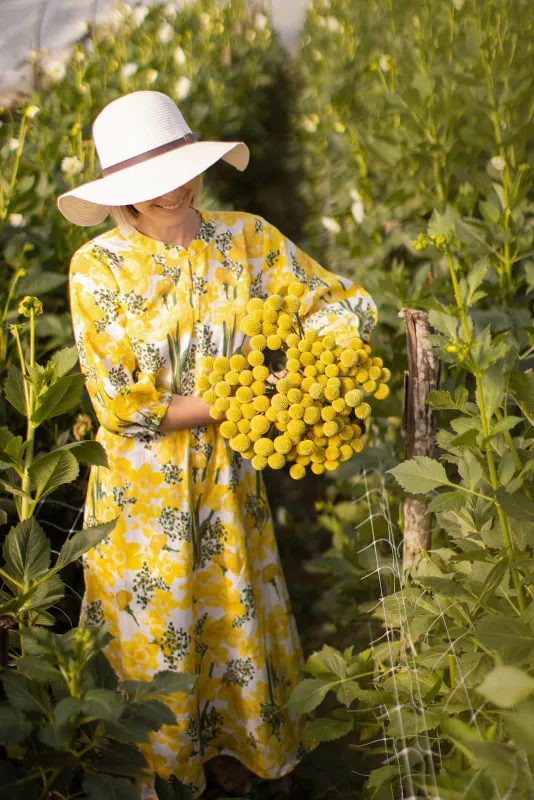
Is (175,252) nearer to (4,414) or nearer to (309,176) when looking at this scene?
(4,414)

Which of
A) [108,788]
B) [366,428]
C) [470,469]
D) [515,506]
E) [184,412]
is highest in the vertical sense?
[366,428]

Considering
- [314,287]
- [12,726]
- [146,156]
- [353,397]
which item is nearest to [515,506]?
[353,397]

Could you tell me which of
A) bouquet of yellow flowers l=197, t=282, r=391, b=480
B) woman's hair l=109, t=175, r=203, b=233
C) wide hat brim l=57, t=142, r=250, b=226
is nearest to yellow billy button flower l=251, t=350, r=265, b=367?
bouquet of yellow flowers l=197, t=282, r=391, b=480

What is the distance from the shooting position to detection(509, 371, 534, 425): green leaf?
3.63 ft

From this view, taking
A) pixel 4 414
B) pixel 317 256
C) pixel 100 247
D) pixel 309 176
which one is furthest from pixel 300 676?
pixel 309 176

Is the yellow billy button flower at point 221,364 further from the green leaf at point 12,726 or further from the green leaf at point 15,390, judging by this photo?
the green leaf at point 12,726

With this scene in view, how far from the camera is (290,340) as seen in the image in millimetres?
1213

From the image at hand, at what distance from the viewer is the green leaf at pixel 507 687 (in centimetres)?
68

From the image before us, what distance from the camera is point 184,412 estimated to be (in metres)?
1.51

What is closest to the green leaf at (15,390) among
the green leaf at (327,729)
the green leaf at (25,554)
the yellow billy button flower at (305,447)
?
the green leaf at (25,554)

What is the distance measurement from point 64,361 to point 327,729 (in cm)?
75

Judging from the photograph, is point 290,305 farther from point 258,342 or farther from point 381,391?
point 381,391

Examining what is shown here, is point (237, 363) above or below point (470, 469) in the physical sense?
above

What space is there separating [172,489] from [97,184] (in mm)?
600
